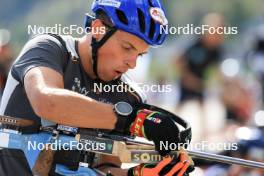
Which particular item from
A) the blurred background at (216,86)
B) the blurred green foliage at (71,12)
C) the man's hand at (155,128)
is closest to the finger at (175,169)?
the man's hand at (155,128)

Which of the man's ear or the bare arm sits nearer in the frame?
the bare arm

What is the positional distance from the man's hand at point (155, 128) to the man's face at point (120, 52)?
18.8 inches

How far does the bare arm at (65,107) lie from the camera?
5.41 m

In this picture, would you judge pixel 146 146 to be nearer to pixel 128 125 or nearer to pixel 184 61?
pixel 128 125

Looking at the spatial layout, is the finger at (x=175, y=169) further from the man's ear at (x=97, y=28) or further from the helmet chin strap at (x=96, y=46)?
the man's ear at (x=97, y=28)

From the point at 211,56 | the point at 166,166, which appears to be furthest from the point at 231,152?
the point at 211,56

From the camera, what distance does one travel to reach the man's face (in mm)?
5871

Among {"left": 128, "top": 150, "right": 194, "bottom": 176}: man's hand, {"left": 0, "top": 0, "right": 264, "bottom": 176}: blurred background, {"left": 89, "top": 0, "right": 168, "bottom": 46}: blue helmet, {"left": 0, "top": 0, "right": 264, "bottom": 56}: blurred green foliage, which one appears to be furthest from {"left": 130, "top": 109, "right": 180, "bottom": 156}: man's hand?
{"left": 0, "top": 0, "right": 264, "bottom": 56}: blurred green foliage

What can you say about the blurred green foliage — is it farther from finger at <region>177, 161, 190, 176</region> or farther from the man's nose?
finger at <region>177, 161, 190, 176</region>

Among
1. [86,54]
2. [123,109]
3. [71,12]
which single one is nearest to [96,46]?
[86,54]

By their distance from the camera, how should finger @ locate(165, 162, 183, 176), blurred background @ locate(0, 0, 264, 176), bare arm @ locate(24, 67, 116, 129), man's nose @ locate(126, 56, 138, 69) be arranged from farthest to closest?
blurred background @ locate(0, 0, 264, 176) → man's nose @ locate(126, 56, 138, 69) → finger @ locate(165, 162, 183, 176) → bare arm @ locate(24, 67, 116, 129)

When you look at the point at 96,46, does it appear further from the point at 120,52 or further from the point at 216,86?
the point at 216,86

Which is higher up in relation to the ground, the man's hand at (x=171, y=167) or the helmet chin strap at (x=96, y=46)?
the helmet chin strap at (x=96, y=46)

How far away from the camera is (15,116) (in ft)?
19.1
